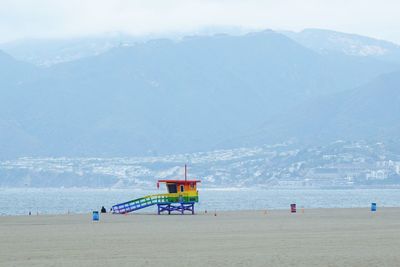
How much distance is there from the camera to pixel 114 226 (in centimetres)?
7662

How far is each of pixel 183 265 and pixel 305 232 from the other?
22299 mm

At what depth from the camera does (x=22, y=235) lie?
212ft

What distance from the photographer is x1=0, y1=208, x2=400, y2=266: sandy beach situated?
1800 inches

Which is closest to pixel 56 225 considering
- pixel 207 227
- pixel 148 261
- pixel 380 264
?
pixel 207 227

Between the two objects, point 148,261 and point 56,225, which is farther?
point 56,225

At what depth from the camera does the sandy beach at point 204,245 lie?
45.7m

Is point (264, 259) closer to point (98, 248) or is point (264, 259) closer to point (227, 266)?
point (227, 266)

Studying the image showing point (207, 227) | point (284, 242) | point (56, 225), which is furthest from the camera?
point (56, 225)

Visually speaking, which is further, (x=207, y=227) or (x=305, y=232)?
(x=207, y=227)

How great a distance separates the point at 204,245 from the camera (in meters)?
54.6

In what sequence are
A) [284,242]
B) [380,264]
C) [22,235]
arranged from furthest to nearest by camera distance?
[22,235]
[284,242]
[380,264]

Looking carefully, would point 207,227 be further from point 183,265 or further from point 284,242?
point 183,265

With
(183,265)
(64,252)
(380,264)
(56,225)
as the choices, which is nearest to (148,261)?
(183,265)

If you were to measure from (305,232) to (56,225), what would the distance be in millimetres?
22535
